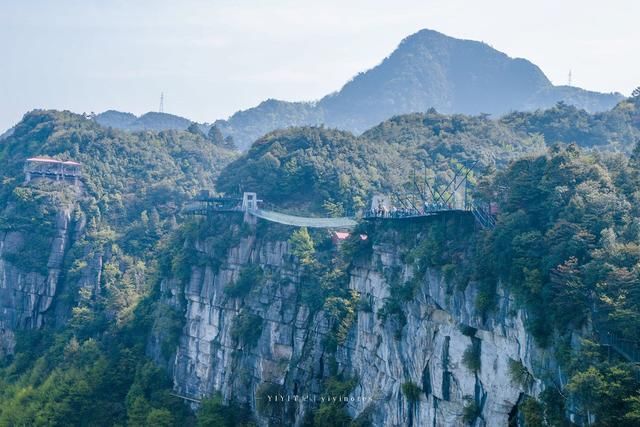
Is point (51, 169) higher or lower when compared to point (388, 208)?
higher

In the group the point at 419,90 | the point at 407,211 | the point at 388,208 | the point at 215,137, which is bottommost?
the point at 407,211

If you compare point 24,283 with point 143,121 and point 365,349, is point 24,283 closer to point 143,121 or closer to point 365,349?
point 365,349

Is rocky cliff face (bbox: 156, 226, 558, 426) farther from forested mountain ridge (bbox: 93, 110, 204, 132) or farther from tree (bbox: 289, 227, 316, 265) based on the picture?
forested mountain ridge (bbox: 93, 110, 204, 132)

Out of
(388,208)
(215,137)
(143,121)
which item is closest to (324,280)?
(388,208)

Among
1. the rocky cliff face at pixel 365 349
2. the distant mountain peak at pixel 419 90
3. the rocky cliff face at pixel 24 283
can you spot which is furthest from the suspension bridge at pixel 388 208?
the distant mountain peak at pixel 419 90

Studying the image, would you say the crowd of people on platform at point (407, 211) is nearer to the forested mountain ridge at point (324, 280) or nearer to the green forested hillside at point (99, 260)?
the forested mountain ridge at point (324, 280)

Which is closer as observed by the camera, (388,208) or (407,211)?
(407,211)

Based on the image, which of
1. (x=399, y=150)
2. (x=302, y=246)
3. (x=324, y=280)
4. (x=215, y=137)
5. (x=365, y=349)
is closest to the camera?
(x=365, y=349)
